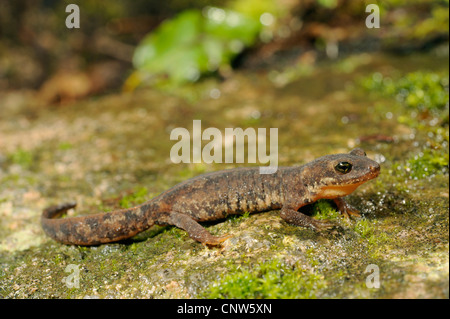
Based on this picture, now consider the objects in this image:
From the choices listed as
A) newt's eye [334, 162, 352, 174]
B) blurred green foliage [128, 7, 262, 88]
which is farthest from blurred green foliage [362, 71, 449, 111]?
blurred green foliage [128, 7, 262, 88]

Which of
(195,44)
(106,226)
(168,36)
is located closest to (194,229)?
(106,226)

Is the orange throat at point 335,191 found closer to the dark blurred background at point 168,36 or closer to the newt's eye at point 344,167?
the newt's eye at point 344,167

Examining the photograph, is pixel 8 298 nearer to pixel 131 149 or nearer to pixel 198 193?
pixel 198 193

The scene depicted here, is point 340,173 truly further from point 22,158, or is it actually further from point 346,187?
point 22,158

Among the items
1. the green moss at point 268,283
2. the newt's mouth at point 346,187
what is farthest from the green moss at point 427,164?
the green moss at point 268,283

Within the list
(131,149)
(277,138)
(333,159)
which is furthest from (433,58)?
(131,149)
